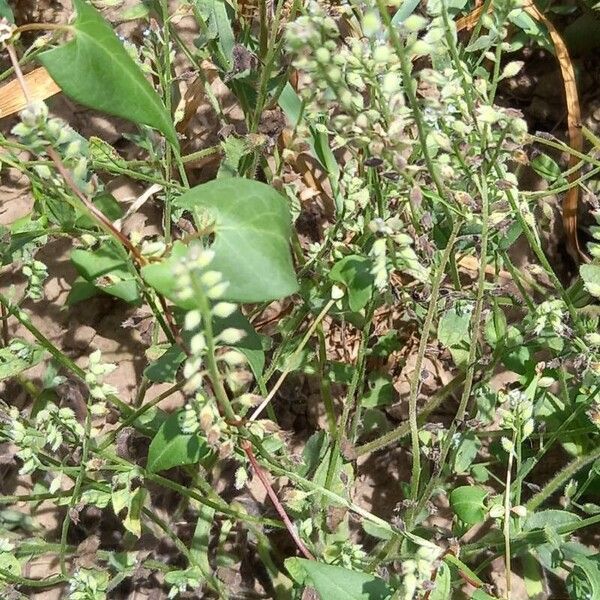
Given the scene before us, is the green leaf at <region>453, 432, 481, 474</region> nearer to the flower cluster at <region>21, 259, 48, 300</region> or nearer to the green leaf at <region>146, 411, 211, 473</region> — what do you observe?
the green leaf at <region>146, 411, 211, 473</region>

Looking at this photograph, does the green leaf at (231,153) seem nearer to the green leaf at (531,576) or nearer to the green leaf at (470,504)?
the green leaf at (470,504)

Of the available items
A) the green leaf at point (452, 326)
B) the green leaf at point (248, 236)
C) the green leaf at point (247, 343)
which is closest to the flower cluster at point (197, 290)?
the green leaf at point (248, 236)

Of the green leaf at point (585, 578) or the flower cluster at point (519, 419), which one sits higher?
the flower cluster at point (519, 419)

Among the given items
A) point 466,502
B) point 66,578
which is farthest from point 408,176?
point 66,578

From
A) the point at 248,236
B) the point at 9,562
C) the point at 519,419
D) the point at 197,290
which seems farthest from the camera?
the point at 9,562

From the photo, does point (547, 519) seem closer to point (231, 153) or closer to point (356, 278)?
point (356, 278)

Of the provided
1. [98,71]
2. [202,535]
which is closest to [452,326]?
[202,535]

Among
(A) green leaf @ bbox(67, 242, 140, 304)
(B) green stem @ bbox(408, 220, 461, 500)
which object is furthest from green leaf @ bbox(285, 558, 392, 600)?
(A) green leaf @ bbox(67, 242, 140, 304)
